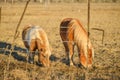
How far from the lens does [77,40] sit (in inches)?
308

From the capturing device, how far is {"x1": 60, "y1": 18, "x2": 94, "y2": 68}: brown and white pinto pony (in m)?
7.46

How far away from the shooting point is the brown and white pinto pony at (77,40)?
746 cm

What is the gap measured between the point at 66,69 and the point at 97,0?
1737 inches

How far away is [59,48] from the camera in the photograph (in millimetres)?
10539

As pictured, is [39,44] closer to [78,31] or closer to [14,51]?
[78,31]

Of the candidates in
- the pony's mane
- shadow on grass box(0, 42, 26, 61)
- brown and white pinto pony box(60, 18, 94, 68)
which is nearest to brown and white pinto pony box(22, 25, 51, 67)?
shadow on grass box(0, 42, 26, 61)

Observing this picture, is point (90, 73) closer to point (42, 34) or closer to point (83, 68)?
point (83, 68)

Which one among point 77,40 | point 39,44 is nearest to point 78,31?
point 77,40

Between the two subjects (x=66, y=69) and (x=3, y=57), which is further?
(x=3, y=57)

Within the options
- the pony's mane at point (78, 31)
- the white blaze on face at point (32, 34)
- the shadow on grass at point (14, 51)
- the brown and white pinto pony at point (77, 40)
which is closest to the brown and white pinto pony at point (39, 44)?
the white blaze on face at point (32, 34)

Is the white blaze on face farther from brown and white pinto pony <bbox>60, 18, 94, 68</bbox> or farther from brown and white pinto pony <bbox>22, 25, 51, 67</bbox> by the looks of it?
brown and white pinto pony <bbox>60, 18, 94, 68</bbox>

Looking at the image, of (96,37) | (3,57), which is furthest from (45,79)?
(96,37)

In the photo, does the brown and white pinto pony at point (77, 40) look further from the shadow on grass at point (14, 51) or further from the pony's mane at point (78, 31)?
the shadow on grass at point (14, 51)

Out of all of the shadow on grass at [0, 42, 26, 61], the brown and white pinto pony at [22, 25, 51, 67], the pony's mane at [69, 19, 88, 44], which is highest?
the pony's mane at [69, 19, 88, 44]
